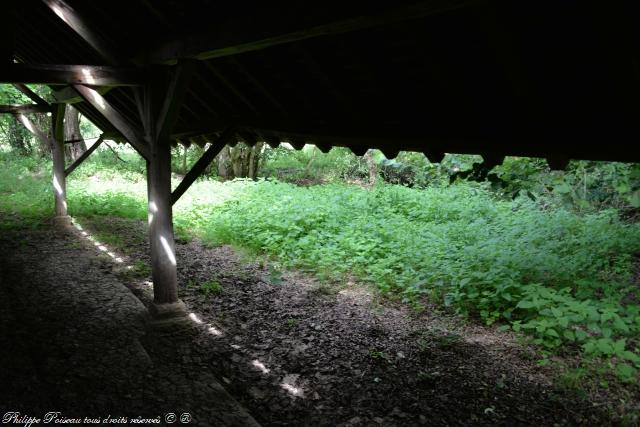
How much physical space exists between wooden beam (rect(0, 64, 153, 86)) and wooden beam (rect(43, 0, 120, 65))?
28cm

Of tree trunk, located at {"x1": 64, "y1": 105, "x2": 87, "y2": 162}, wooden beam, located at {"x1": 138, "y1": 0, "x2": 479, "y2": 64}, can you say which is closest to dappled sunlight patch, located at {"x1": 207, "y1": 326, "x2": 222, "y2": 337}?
wooden beam, located at {"x1": 138, "y1": 0, "x2": 479, "y2": 64}

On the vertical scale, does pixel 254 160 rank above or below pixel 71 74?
below

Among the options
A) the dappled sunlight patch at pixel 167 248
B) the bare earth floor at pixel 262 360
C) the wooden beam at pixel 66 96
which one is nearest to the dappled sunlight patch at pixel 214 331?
the bare earth floor at pixel 262 360

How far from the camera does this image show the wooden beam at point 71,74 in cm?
507

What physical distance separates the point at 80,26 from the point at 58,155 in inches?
290

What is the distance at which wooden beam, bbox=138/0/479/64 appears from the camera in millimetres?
2375

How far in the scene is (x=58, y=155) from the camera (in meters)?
11.5

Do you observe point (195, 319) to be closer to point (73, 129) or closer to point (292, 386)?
point (292, 386)

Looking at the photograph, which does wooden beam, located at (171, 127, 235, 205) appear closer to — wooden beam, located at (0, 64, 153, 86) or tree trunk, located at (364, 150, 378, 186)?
wooden beam, located at (0, 64, 153, 86)

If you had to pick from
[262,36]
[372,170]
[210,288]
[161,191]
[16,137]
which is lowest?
[210,288]

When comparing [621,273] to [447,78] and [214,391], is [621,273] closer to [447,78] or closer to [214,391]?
[447,78]

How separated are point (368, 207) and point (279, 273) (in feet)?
15.7

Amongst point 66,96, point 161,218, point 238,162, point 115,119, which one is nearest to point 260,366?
point 161,218

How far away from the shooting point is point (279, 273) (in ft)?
26.5
